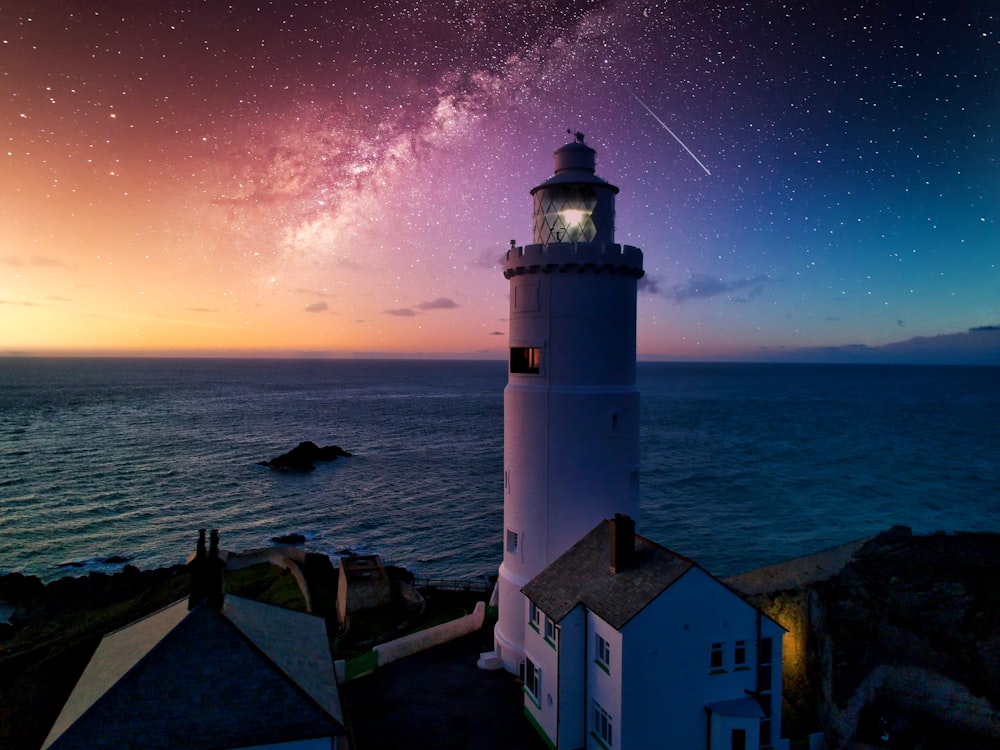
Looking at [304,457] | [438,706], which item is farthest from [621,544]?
[304,457]

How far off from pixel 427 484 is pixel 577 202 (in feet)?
162

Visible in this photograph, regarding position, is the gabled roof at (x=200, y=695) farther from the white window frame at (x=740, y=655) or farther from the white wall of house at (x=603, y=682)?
the white window frame at (x=740, y=655)

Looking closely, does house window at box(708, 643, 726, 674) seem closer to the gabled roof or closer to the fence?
the gabled roof

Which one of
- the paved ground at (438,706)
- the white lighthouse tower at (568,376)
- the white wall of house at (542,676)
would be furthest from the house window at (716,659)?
the paved ground at (438,706)

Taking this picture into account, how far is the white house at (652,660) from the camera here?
534 inches

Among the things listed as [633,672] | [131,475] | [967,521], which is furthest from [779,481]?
[131,475]

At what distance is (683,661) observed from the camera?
1386cm

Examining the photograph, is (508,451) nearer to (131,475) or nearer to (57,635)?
A: (57,635)

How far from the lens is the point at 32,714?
18266 mm

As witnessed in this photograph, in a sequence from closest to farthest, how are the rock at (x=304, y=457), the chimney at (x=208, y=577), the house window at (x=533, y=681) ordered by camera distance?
1. the chimney at (x=208, y=577)
2. the house window at (x=533, y=681)
3. the rock at (x=304, y=457)

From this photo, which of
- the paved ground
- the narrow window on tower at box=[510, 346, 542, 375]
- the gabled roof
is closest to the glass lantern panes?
the narrow window on tower at box=[510, 346, 542, 375]

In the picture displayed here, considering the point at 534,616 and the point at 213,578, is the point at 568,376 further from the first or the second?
the point at 213,578

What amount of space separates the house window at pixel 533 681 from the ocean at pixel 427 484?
913 inches

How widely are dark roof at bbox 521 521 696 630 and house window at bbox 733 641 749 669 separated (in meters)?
2.37
